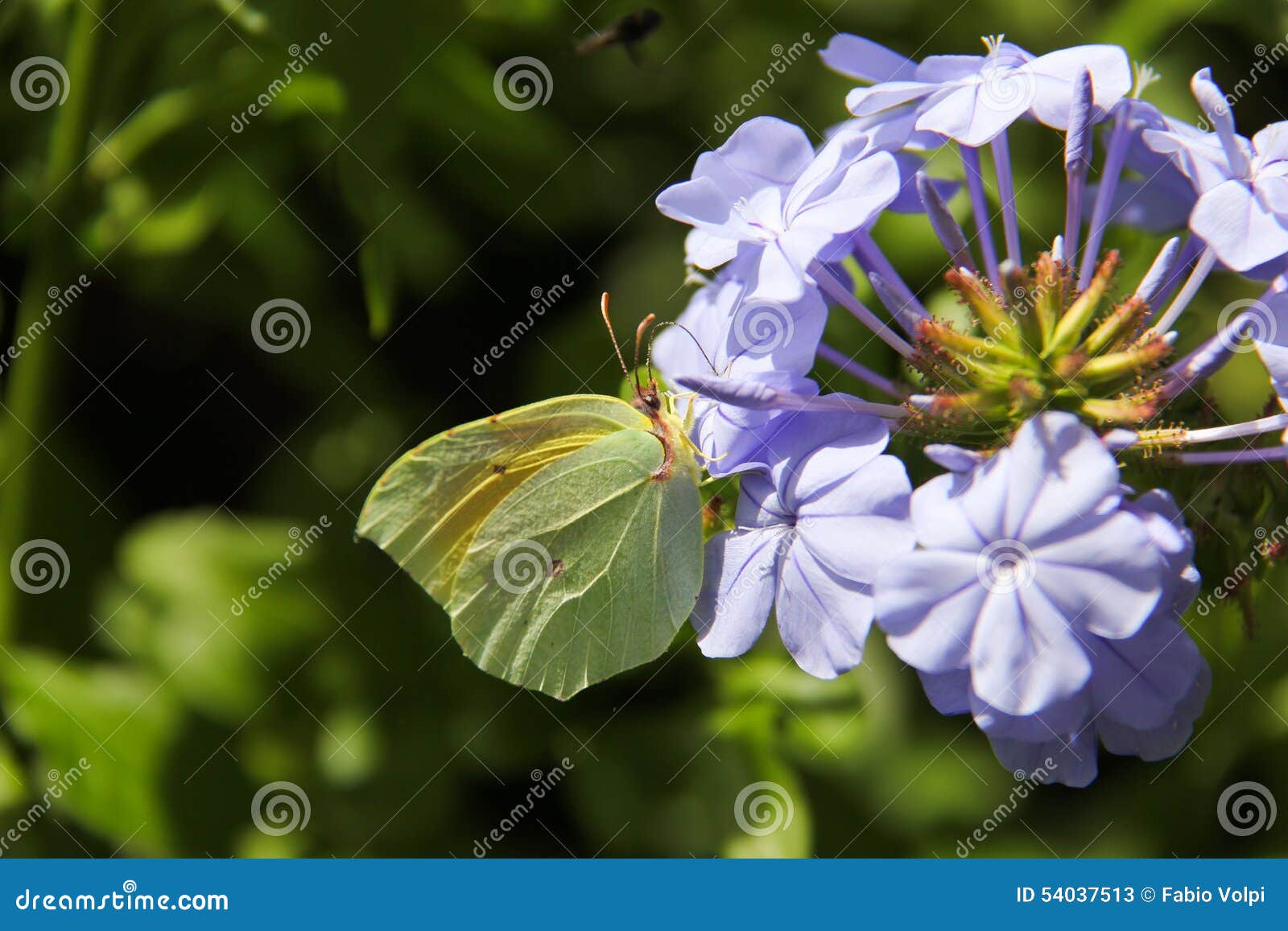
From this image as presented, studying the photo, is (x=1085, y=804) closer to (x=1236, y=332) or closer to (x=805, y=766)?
(x=805, y=766)

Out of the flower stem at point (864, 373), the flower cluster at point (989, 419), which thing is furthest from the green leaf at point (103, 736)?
the flower stem at point (864, 373)

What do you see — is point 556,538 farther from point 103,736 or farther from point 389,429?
point 103,736

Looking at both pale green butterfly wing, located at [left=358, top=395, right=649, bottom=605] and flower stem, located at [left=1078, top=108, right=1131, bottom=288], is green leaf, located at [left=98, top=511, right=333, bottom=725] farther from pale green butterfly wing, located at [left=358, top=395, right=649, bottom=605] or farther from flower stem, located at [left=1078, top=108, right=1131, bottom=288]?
flower stem, located at [left=1078, top=108, right=1131, bottom=288]

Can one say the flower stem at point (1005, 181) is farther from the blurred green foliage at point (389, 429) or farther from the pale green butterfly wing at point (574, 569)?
the pale green butterfly wing at point (574, 569)

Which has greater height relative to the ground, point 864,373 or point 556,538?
point 864,373

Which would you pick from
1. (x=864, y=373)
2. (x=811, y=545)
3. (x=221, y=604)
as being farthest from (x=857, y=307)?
(x=221, y=604)

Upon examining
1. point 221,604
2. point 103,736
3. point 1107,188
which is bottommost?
point 103,736

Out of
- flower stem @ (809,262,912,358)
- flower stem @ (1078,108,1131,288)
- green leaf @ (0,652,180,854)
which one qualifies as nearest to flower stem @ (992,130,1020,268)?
flower stem @ (1078,108,1131,288)
